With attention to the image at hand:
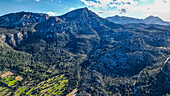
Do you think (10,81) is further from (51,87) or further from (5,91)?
(51,87)

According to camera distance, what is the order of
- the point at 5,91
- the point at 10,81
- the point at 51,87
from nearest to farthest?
the point at 5,91 < the point at 51,87 < the point at 10,81

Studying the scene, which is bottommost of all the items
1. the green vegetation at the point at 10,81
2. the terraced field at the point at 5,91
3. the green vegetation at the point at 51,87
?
the green vegetation at the point at 51,87

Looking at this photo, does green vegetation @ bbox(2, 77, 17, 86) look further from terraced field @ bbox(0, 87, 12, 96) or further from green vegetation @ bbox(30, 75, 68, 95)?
green vegetation @ bbox(30, 75, 68, 95)

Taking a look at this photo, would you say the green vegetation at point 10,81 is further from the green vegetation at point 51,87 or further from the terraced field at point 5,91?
the green vegetation at point 51,87

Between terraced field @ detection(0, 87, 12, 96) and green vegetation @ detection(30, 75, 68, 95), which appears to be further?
green vegetation @ detection(30, 75, 68, 95)

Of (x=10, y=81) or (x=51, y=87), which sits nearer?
(x=51, y=87)

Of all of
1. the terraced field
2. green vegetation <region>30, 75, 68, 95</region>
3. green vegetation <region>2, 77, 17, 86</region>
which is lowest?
green vegetation <region>30, 75, 68, 95</region>

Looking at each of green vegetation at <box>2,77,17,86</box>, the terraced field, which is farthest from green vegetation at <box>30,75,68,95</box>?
green vegetation at <box>2,77,17,86</box>

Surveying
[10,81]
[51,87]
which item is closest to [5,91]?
[10,81]

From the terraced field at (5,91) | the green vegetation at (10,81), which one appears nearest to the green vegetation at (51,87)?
the terraced field at (5,91)

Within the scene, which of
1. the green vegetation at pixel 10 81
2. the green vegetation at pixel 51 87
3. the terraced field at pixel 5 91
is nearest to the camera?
the terraced field at pixel 5 91

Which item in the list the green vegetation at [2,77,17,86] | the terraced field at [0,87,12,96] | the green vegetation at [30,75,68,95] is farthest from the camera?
the green vegetation at [2,77,17,86]
